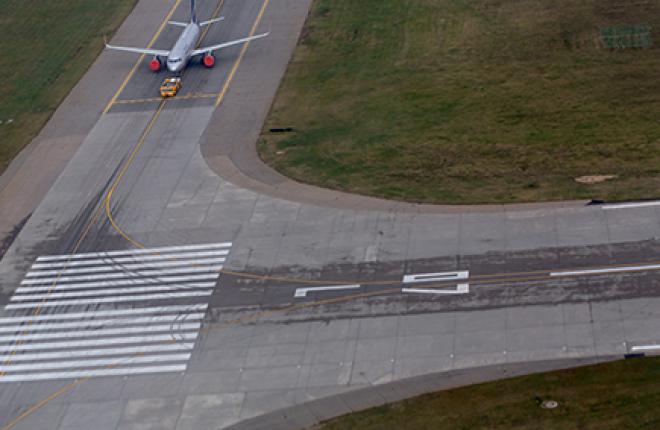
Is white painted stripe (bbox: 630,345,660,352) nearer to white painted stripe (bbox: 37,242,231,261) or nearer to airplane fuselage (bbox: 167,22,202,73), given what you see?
white painted stripe (bbox: 37,242,231,261)

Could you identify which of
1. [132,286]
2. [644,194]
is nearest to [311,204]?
[132,286]

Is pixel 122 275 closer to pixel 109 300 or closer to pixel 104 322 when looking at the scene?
pixel 109 300

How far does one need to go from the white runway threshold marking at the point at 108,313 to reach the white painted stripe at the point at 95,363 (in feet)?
0.25

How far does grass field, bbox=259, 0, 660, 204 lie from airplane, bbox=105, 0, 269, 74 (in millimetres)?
10064

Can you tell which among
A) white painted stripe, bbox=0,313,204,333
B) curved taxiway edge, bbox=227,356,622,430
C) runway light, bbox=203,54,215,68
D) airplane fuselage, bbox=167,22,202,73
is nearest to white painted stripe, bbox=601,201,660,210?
curved taxiway edge, bbox=227,356,622,430

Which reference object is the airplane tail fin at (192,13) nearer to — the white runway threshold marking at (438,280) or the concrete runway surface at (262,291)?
the concrete runway surface at (262,291)

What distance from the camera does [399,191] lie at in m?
88.8

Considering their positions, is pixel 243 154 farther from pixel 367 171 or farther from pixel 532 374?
pixel 532 374

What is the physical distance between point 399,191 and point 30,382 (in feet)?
117

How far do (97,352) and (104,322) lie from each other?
3.54 meters

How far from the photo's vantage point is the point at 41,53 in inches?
4948

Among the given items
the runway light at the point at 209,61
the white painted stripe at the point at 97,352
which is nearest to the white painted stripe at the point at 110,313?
the white painted stripe at the point at 97,352

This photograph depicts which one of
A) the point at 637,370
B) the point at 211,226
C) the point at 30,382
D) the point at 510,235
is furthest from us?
the point at 211,226

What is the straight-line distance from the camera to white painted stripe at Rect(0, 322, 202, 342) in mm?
76375
